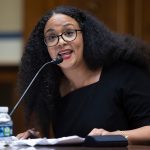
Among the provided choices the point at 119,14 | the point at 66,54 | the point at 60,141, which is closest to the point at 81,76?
the point at 66,54

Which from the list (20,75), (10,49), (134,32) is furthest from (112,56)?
(10,49)

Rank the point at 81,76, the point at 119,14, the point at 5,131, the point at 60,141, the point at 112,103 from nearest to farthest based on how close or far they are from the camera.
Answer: the point at 60,141, the point at 5,131, the point at 112,103, the point at 81,76, the point at 119,14

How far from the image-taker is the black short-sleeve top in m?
1.76

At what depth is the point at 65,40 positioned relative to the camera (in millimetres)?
1863

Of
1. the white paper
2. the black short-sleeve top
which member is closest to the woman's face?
the black short-sleeve top

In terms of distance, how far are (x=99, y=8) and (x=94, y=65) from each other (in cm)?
140

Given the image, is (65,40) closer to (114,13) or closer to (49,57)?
(49,57)

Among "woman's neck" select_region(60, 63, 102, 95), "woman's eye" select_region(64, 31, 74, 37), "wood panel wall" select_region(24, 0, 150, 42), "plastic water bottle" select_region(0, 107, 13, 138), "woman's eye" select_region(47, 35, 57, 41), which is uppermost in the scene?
"wood panel wall" select_region(24, 0, 150, 42)

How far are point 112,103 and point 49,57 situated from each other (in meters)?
0.39

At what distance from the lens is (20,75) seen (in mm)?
2057

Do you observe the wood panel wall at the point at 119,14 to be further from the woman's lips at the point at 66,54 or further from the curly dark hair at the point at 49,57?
the woman's lips at the point at 66,54

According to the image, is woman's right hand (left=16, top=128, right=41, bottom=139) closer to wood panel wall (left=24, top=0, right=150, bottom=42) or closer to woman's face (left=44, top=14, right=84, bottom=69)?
woman's face (left=44, top=14, right=84, bottom=69)

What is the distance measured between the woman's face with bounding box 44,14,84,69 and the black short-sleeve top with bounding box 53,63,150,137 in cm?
13

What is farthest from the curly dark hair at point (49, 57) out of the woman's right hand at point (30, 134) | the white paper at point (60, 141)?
the white paper at point (60, 141)
